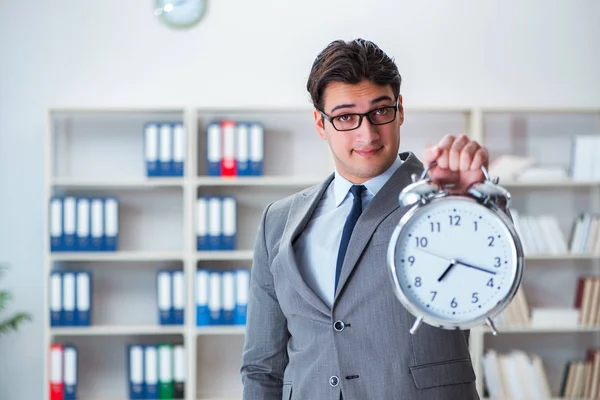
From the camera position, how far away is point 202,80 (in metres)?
4.39

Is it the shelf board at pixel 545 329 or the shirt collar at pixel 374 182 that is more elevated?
the shirt collar at pixel 374 182

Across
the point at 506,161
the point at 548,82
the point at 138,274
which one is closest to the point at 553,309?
the point at 506,161

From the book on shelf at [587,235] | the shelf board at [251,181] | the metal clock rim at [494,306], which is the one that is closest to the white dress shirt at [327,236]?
the metal clock rim at [494,306]

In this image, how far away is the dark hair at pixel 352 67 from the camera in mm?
1495

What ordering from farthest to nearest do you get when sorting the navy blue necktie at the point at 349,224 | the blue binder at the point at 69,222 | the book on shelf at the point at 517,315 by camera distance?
the book on shelf at the point at 517,315, the blue binder at the point at 69,222, the navy blue necktie at the point at 349,224

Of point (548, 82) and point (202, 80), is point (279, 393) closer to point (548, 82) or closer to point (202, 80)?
point (202, 80)

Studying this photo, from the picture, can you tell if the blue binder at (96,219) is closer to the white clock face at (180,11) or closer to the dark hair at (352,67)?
the white clock face at (180,11)

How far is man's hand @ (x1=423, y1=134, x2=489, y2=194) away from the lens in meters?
1.22

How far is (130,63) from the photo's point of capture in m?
4.38

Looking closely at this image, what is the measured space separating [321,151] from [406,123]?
0.48 metres

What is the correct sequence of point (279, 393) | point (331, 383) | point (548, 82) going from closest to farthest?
1. point (331, 383)
2. point (279, 393)
3. point (548, 82)

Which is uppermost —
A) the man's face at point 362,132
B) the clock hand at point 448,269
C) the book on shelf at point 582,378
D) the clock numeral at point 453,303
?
the man's face at point 362,132

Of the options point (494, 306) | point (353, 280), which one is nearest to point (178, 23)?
point (353, 280)

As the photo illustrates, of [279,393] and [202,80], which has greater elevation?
[202,80]
